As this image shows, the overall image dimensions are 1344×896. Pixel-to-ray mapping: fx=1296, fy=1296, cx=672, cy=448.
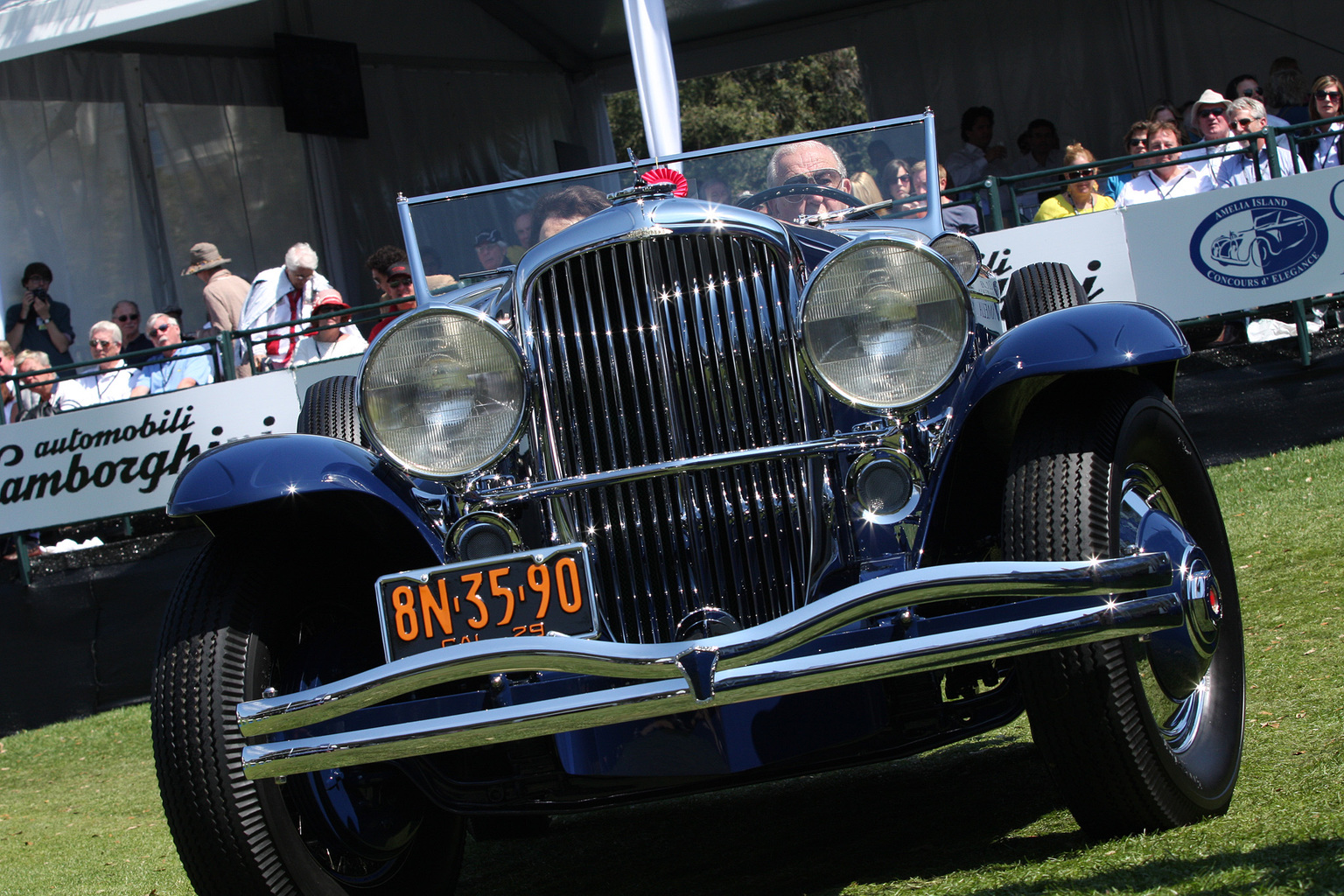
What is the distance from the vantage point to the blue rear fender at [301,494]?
8.48 ft

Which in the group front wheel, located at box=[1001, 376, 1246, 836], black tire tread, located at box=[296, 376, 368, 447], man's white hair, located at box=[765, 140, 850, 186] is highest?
man's white hair, located at box=[765, 140, 850, 186]

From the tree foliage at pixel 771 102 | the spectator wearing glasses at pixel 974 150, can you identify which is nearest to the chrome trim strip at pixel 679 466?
the spectator wearing glasses at pixel 974 150

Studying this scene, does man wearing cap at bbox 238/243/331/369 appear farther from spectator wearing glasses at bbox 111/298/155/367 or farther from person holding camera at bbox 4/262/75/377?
person holding camera at bbox 4/262/75/377

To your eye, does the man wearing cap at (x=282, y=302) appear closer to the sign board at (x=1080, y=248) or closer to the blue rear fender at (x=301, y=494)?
the sign board at (x=1080, y=248)

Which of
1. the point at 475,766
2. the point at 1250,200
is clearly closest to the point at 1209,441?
the point at 1250,200

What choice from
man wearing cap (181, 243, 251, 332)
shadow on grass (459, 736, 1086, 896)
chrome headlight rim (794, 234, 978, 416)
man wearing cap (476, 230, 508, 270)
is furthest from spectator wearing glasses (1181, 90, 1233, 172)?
man wearing cap (181, 243, 251, 332)

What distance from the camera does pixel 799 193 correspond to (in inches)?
140

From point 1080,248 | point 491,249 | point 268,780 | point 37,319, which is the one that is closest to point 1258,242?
point 1080,248

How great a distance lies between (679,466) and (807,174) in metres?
1.32

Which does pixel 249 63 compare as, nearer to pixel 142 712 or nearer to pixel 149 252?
pixel 149 252

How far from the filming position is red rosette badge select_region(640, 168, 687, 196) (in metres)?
3.36

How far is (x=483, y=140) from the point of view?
1299 centimetres

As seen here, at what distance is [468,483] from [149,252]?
853 cm

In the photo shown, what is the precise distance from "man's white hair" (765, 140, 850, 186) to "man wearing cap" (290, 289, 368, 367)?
4.19m
